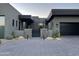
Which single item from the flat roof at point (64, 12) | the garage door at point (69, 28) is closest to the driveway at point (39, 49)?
the flat roof at point (64, 12)

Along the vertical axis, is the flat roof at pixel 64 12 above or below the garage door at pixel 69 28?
above

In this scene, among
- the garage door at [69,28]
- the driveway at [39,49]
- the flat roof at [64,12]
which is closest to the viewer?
the driveway at [39,49]

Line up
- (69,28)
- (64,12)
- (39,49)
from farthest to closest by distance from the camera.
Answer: (69,28) < (64,12) < (39,49)

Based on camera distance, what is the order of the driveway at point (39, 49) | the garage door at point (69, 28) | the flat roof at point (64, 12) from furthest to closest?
the garage door at point (69, 28), the flat roof at point (64, 12), the driveway at point (39, 49)

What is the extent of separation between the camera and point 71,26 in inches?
1067

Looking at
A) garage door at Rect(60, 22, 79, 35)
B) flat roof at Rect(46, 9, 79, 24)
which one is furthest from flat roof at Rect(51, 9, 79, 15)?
garage door at Rect(60, 22, 79, 35)

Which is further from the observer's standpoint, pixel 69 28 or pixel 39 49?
pixel 69 28

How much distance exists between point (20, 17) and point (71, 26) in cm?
849

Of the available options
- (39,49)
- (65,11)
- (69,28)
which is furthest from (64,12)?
(39,49)

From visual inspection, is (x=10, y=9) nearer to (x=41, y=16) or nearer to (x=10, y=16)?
(x=10, y=16)

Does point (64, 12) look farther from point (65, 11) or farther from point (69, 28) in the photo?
point (69, 28)

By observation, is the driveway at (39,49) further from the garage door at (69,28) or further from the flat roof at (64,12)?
the garage door at (69,28)

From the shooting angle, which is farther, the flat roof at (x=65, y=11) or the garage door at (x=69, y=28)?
the garage door at (x=69, y=28)

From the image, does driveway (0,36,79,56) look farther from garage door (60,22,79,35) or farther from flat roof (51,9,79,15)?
garage door (60,22,79,35)
